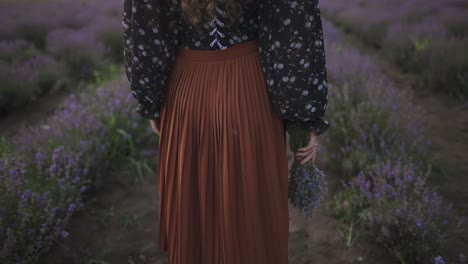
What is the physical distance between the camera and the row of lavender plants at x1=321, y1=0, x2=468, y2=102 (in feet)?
14.3

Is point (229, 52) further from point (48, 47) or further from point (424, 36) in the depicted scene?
point (48, 47)

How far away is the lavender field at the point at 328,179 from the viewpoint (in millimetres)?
2146

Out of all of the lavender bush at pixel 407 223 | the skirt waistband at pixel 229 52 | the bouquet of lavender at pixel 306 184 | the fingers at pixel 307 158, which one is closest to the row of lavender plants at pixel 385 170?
the lavender bush at pixel 407 223

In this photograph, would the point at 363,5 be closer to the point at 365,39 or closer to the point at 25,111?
the point at 365,39

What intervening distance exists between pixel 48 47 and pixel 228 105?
5.43 m

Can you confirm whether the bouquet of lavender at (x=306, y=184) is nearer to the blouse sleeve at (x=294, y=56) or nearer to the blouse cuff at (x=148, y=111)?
the blouse sleeve at (x=294, y=56)

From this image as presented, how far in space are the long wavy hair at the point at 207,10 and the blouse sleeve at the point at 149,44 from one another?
3.8 inches

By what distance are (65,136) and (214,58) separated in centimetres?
209

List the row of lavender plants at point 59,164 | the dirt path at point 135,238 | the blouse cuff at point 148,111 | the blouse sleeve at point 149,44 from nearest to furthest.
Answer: the blouse sleeve at point 149,44
the blouse cuff at point 148,111
the row of lavender plants at point 59,164
the dirt path at point 135,238

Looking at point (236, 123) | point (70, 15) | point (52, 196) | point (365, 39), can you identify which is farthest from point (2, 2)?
point (236, 123)

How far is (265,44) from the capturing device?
1.34 m

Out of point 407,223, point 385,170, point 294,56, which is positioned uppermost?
point 294,56

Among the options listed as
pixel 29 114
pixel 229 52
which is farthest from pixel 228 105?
pixel 29 114

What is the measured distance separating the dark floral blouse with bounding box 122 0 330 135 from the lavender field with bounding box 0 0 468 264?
0.94m
